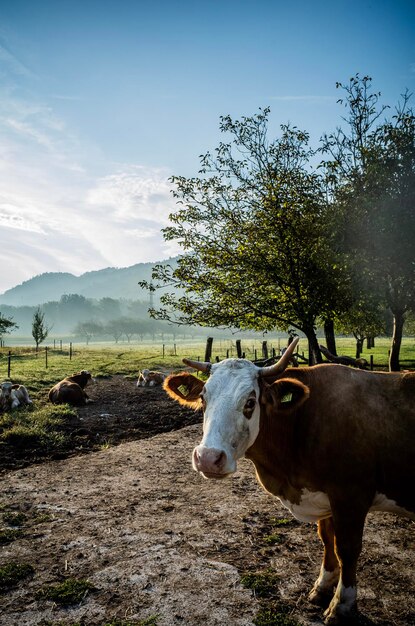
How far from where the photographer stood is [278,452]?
4.08 m

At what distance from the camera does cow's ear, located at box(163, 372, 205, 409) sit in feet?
15.0

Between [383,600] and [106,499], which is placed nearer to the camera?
[383,600]

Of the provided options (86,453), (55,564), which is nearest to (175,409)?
(86,453)

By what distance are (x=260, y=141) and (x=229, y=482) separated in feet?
46.3

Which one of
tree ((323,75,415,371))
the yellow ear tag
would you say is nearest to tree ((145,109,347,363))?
tree ((323,75,415,371))

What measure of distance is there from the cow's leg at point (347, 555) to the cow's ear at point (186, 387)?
1821 millimetres

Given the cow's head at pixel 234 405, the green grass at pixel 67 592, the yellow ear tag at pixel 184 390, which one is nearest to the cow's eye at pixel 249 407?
the cow's head at pixel 234 405

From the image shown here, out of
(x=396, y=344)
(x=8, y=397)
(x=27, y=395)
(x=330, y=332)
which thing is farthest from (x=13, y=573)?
(x=330, y=332)

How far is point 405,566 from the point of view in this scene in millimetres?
4359

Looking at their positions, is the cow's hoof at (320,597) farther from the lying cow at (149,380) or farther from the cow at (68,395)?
the lying cow at (149,380)

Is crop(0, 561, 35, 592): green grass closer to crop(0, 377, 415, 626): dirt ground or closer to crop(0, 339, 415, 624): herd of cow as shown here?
crop(0, 377, 415, 626): dirt ground

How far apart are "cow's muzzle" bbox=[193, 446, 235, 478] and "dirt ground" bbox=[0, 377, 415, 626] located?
1.43 m

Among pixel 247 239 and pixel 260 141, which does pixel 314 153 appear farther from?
pixel 247 239

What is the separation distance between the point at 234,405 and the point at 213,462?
0.59 m
